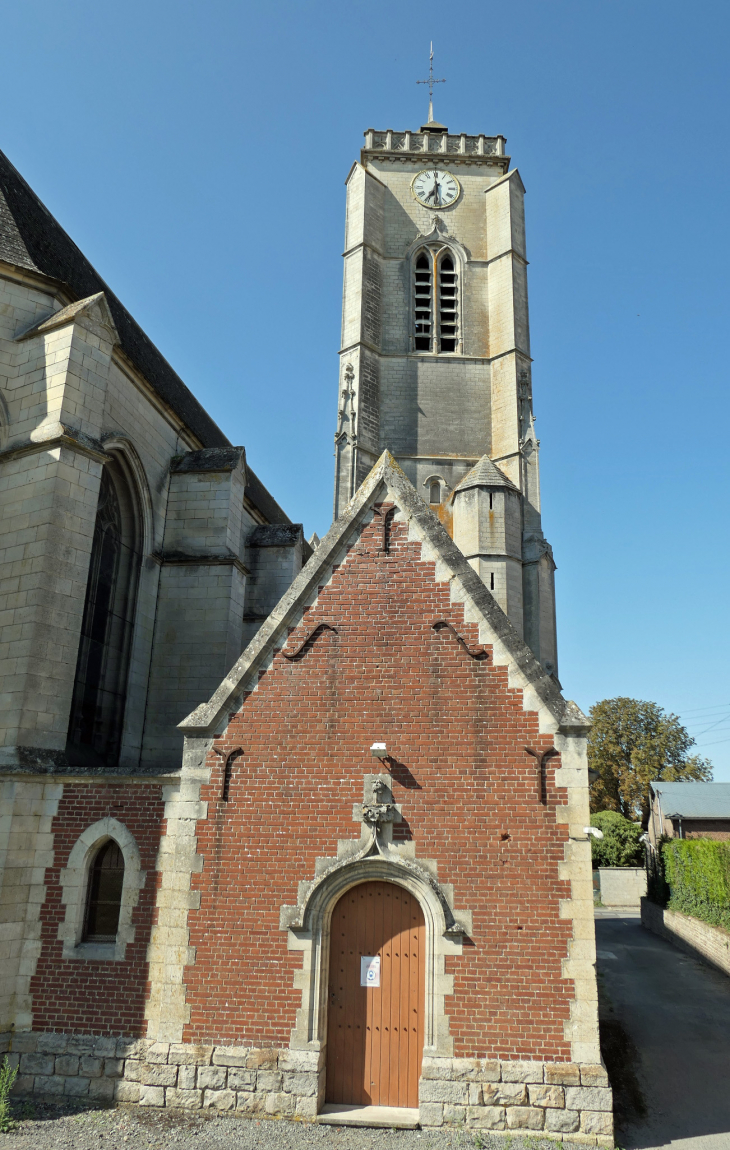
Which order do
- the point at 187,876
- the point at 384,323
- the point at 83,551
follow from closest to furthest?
the point at 187,876, the point at 83,551, the point at 384,323

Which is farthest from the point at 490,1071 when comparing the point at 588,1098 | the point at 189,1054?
the point at 189,1054

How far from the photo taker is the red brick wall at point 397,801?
7.96 meters

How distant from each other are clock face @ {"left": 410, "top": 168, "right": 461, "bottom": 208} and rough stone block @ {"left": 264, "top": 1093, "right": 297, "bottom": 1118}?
89.3 feet

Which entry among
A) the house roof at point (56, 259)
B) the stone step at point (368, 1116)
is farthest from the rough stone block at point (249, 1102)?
the house roof at point (56, 259)

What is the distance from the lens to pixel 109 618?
44.7ft

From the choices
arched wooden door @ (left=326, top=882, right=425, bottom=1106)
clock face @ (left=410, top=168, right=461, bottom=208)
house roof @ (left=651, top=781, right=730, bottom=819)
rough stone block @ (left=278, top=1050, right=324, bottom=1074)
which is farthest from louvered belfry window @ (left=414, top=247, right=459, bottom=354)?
rough stone block @ (left=278, top=1050, right=324, bottom=1074)

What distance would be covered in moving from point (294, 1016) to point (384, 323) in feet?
73.7

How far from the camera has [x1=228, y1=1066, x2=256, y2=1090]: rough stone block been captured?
7992mm

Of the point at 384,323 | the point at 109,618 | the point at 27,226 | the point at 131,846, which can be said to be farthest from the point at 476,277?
the point at 131,846

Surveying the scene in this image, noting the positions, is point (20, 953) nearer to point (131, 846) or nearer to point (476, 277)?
point (131, 846)

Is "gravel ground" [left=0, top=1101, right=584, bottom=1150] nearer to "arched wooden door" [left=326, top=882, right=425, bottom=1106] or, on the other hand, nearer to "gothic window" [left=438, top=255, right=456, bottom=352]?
"arched wooden door" [left=326, top=882, right=425, bottom=1106]

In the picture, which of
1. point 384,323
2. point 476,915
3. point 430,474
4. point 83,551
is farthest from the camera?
point 384,323

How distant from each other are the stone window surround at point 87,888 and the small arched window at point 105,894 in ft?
0.30

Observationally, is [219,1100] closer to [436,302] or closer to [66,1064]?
[66,1064]
